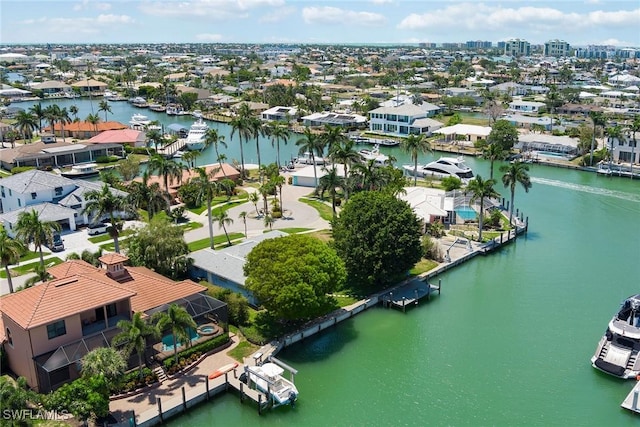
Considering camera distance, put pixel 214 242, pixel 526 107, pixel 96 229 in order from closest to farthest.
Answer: pixel 214 242
pixel 96 229
pixel 526 107

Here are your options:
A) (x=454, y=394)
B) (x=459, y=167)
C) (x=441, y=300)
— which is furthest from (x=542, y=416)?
(x=459, y=167)

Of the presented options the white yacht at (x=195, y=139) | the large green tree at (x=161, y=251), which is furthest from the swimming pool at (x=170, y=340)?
the white yacht at (x=195, y=139)

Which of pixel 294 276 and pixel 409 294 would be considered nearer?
pixel 294 276

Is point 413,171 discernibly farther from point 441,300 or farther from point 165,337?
point 165,337

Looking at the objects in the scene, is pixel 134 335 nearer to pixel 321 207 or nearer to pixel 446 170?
pixel 321 207

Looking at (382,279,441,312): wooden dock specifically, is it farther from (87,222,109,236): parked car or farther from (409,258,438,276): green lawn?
(87,222,109,236): parked car

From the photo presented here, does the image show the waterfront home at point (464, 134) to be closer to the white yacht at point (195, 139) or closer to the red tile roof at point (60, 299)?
the white yacht at point (195, 139)

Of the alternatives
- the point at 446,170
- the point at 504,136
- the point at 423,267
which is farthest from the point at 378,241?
the point at 504,136
